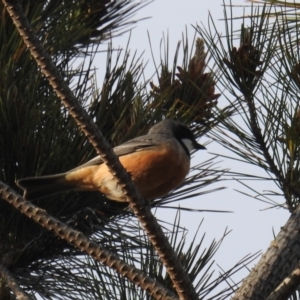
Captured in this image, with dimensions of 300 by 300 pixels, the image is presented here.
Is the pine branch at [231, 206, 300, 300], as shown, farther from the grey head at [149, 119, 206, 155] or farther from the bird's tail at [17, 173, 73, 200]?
the grey head at [149, 119, 206, 155]

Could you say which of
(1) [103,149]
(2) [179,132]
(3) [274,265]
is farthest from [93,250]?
(2) [179,132]

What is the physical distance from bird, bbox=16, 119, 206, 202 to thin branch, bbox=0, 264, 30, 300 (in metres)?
0.29

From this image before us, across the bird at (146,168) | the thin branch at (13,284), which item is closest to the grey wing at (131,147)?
the bird at (146,168)

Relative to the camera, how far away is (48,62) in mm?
1632

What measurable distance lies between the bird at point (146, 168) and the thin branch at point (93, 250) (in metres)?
0.40

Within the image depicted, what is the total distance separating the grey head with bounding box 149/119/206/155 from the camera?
9.15ft

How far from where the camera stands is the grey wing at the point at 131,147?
2682 millimetres

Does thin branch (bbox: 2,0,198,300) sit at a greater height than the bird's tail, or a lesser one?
lesser

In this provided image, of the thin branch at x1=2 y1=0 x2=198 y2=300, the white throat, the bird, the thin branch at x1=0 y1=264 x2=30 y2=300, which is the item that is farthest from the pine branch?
the white throat

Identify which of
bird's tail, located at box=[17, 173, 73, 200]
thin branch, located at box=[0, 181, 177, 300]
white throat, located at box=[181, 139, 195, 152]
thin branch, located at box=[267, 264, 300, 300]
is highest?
white throat, located at box=[181, 139, 195, 152]

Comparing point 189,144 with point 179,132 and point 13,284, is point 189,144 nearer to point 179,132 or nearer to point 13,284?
point 179,132

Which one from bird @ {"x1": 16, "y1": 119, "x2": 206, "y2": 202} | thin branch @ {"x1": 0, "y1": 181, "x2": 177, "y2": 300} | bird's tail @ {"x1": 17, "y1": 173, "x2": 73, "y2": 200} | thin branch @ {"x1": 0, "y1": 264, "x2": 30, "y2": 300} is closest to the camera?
thin branch @ {"x1": 0, "y1": 181, "x2": 177, "y2": 300}

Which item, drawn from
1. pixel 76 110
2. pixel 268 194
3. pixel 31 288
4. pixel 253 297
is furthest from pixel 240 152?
pixel 31 288

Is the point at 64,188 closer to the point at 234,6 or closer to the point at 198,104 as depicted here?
the point at 198,104
